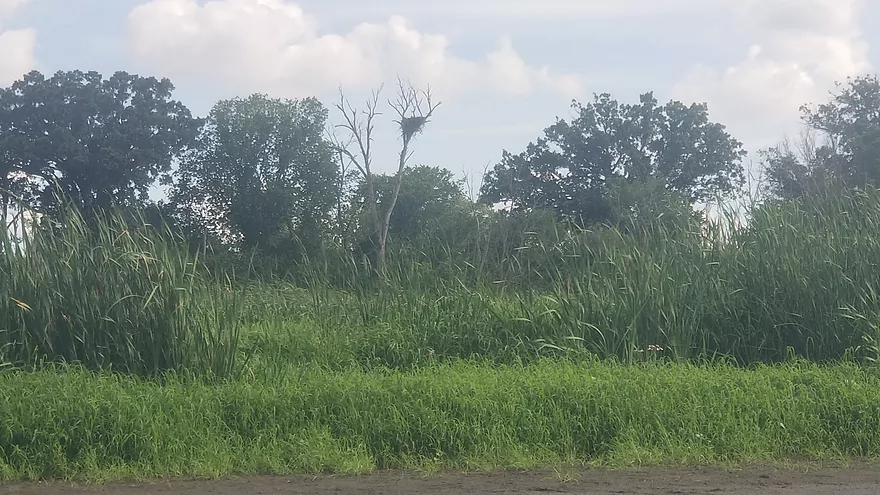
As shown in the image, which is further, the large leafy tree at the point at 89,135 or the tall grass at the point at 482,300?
the large leafy tree at the point at 89,135

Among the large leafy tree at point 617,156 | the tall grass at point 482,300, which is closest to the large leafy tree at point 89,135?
the large leafy tree at point 617,156

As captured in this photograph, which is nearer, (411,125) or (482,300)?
(482,300)

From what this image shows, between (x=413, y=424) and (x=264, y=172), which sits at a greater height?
(x=264, y=172)

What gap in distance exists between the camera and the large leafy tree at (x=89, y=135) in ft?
85.1

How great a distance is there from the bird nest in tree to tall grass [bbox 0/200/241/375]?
16.4 meters

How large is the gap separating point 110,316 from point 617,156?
25.1m

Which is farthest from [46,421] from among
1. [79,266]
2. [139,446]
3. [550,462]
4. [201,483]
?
[550,462]

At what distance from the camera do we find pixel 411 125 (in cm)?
2342

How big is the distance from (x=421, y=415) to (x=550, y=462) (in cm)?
97

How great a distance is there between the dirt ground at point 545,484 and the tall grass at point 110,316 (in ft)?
6.50

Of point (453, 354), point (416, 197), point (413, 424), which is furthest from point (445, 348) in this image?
point (416, 197)

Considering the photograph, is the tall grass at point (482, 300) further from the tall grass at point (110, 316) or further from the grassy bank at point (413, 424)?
the grassy bank at point (413, 424)

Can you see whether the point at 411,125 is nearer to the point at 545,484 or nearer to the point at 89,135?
the point at 89,135

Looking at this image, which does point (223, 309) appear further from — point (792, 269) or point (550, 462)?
point (792, 269)
